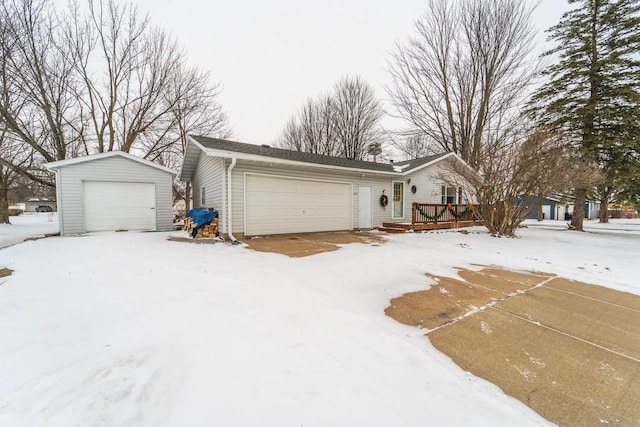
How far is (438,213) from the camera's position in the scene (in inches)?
447

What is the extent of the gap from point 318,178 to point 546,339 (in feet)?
25.5

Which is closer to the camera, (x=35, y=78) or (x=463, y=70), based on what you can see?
(x=35, y=78)

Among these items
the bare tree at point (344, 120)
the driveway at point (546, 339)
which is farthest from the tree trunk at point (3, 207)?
the driveway at point (546, 339)

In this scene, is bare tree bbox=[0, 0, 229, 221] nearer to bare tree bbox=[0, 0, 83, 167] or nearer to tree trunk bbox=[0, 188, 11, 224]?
bare tree bbox=[0, 0, 83, 167]

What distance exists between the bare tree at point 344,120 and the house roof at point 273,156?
28.5 feet

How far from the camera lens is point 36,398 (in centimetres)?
149

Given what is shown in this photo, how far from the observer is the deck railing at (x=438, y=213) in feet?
35.0

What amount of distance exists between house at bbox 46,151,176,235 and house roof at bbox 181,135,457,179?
2.02 m

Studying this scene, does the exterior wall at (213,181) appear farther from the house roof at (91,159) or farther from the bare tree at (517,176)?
the bare tree at (517,176)

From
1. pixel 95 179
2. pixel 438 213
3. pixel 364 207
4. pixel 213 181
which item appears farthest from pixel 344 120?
pixel 95 179

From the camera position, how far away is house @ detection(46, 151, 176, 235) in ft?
26.8

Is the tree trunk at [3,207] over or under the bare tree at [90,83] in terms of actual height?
under

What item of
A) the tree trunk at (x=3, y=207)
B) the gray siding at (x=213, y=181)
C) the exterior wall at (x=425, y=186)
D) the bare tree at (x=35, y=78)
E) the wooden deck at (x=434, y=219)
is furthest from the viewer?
the tree trunk at (x=3, y=207)

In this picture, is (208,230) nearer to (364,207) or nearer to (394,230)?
(364,207)
